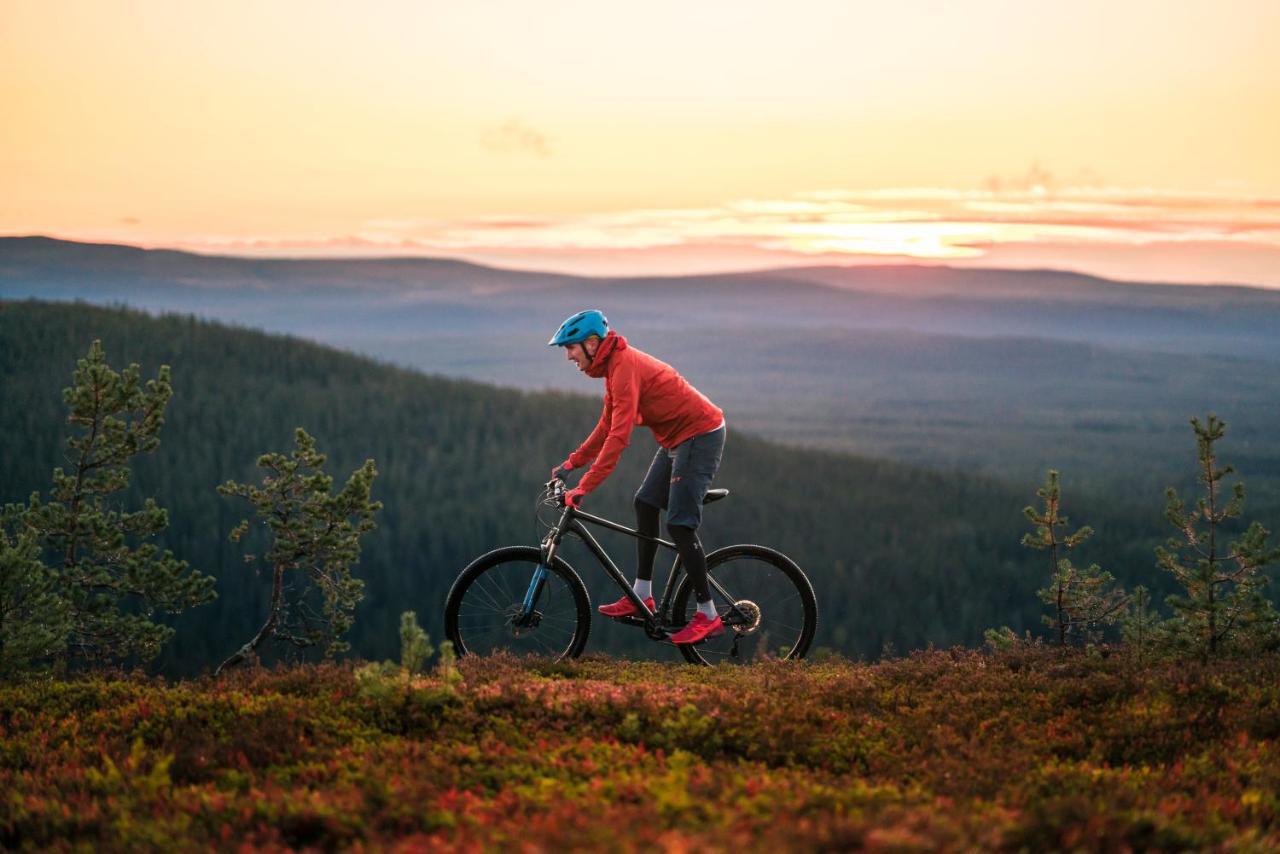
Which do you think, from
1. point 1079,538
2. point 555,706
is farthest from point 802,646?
point 555,706

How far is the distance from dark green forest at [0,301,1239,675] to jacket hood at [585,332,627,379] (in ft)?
266

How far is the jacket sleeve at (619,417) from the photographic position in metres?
9.69

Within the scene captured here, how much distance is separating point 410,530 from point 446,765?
414 feet

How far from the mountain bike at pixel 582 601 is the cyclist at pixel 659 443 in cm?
17

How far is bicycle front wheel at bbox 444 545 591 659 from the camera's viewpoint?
1037 centimetres

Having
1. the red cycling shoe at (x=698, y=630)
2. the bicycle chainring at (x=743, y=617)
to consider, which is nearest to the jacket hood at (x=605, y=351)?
the red cycling shoe at (x=698, y=630)

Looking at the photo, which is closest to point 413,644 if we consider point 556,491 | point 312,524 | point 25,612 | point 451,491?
point 556,491

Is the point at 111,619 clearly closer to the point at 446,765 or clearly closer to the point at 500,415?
the point at 446,765

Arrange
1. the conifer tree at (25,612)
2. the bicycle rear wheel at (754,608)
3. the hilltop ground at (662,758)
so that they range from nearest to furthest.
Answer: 1. the hilltop ground at (662,758)
2. the bicycle rear wheel at (754,608)
3. the conifer tree at (25,612)

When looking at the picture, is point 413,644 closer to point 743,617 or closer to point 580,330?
point 580,330

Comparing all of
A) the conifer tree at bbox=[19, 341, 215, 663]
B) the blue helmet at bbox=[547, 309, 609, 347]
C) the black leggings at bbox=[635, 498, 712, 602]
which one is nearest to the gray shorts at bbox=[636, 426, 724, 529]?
the black leggings at bbox=[635, 498, 712, 602]

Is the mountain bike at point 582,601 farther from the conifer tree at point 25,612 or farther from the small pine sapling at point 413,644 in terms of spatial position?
the conifer tree at point 25,612

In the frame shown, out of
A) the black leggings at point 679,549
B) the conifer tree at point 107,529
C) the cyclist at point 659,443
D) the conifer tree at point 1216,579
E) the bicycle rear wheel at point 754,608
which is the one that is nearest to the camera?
the cyclist at point 659,443

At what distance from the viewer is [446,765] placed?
6.30m
